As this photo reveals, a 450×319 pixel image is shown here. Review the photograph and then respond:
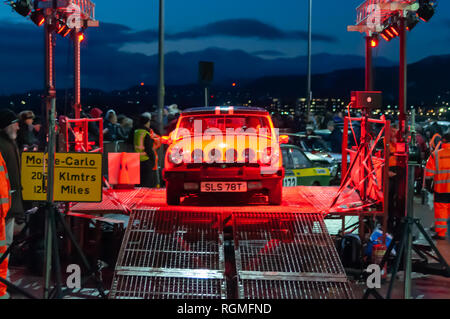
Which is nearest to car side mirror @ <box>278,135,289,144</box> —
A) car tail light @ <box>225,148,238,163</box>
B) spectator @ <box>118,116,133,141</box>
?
car tail light @ <box>225,148,238,163</box>

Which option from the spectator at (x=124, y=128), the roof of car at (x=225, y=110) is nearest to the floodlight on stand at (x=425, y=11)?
the roof of car at (x=225, y=110)

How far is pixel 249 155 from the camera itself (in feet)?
32.0

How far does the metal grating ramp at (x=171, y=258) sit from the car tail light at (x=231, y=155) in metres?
1.08

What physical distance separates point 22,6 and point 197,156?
11.4 feet

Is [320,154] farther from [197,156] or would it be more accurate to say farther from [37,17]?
[37,17]

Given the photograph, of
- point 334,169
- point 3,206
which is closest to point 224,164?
point 3,206

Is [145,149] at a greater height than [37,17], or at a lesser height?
lesser

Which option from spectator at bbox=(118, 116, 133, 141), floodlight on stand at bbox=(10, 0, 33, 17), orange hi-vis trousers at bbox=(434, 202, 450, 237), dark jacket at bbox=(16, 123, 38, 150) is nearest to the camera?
floodlight on stand at bbox=(10, 0, 33, 17)

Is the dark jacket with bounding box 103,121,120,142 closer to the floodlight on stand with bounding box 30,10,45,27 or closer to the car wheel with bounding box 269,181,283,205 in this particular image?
the floodlight on stand with bounding box 30,10,45,27

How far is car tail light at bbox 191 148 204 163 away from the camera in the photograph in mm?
9680

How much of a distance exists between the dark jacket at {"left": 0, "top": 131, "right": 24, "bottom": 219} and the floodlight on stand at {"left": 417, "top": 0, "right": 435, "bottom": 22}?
645cm

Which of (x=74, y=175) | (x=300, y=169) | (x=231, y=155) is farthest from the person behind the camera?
(x=300, y=169)

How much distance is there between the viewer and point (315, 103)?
49.0 m

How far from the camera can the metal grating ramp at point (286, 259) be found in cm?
734
